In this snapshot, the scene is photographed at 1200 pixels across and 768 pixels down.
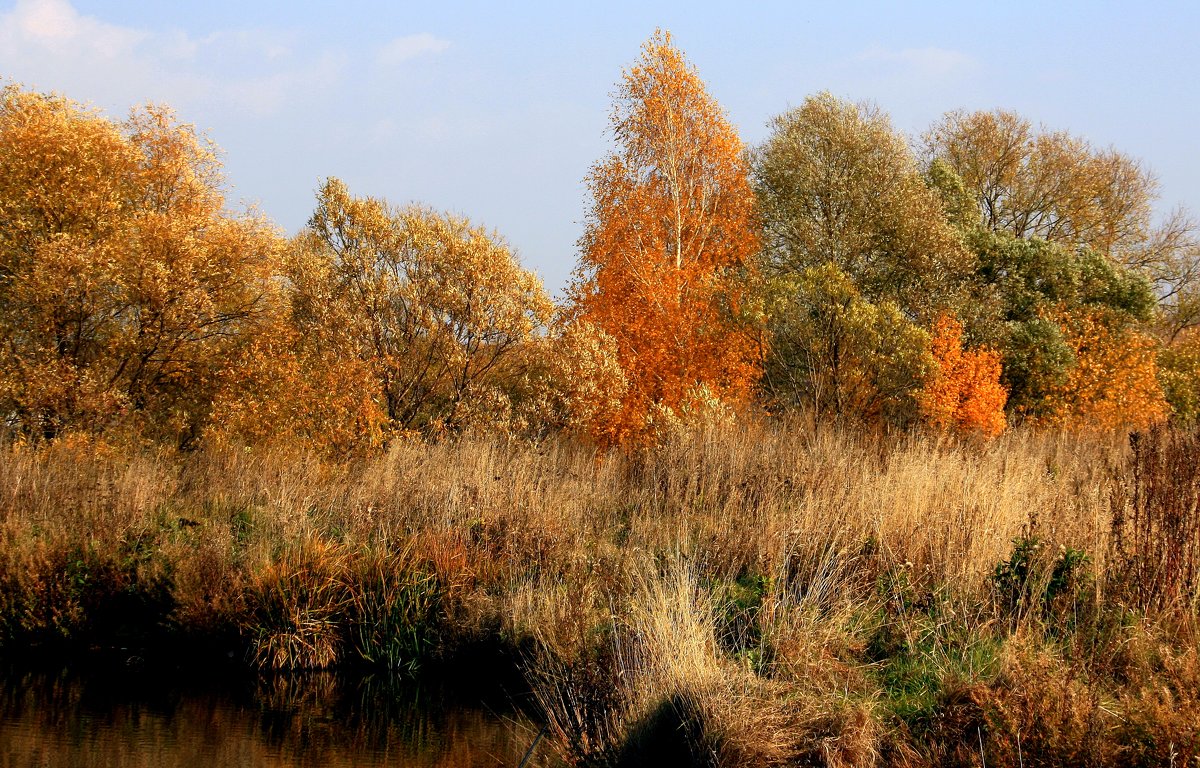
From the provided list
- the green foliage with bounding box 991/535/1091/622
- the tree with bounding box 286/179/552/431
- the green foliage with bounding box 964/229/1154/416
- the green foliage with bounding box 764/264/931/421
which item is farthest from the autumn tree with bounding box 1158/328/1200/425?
the green foliage with bounding box 991/535/1091/622

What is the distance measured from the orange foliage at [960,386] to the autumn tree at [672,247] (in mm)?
4629

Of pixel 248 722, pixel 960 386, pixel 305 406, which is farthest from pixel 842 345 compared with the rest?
pixel 248 722

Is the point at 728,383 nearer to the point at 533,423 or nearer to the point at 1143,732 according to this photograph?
the point at 533,423

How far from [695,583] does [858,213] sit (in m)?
26.6

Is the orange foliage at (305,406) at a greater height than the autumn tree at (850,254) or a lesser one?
lesser

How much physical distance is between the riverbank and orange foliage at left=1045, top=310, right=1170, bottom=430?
53.6ft

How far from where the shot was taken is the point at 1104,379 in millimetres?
33531

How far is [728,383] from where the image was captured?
28328 mm

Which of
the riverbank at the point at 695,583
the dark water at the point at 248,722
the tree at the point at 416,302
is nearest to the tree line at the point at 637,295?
the tree at the point at 416,302

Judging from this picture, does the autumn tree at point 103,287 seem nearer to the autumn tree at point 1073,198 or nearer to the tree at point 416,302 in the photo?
the tree at point 416,302

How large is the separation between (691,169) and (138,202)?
1454cm

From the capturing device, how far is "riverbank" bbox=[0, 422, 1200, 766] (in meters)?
7.33

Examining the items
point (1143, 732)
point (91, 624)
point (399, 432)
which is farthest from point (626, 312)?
point (1143, 732)

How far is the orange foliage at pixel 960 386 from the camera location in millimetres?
28750
